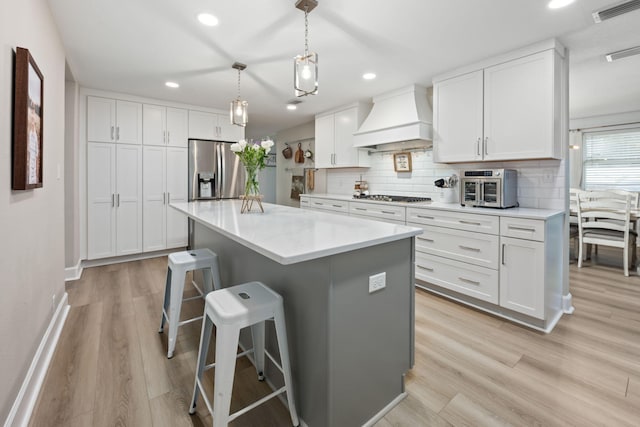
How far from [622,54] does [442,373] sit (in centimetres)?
339

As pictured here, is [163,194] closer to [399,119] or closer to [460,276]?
[399,119]

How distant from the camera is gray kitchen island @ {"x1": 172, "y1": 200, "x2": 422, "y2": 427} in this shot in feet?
4.33

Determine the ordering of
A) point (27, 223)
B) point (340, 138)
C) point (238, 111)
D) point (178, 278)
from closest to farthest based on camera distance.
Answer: point (27, 223), point (178, 278), point (238, 111), point (340, 138)

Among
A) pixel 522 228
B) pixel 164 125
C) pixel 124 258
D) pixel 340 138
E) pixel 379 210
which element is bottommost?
pixel 124 258

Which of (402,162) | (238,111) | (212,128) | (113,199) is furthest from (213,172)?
(402,162)

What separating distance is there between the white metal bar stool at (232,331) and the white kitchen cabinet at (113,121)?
393cm

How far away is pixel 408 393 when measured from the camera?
1714 millimetres

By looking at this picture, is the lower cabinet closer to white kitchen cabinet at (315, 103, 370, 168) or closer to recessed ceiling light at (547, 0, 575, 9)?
recessed ceiling light at (547, 0, 575, 9)

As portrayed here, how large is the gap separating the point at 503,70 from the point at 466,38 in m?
0.56

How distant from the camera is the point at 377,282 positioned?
1.49 meters

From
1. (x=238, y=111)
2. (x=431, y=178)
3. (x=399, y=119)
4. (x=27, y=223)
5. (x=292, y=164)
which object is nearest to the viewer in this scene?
(x=27, y=223)

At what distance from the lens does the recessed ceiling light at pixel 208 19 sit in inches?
90.5

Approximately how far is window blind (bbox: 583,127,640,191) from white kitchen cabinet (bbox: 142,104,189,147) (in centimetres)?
728

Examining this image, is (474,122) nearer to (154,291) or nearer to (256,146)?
(256,146)
